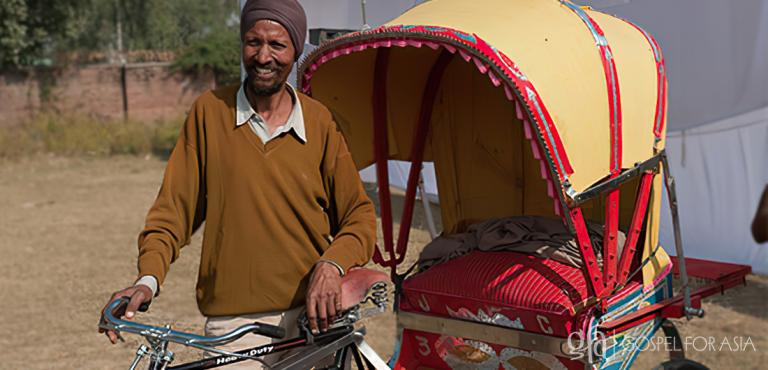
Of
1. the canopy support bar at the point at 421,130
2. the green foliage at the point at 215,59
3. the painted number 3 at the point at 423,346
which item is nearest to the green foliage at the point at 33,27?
the green foliage at the point at 215,59

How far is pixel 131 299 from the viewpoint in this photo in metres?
2.15

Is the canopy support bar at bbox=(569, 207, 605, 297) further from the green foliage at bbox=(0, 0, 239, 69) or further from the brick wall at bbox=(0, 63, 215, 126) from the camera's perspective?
the brick wall at bbox=(0, 63, 215, 126)

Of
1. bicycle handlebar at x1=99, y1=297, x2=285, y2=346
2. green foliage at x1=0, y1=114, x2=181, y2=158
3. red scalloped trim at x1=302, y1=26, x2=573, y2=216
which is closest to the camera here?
bicycle handlebar at x1=99, y1=297, x2=285, y2=346

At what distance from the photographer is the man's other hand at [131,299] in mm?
2131

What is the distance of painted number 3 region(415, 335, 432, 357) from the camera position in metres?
4.09

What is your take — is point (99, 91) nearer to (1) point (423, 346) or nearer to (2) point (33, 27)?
(2) point (33, 27)

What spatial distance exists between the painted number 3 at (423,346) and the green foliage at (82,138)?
43.7 ft

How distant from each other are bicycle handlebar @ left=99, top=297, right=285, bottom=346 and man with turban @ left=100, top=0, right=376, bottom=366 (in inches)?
6.0

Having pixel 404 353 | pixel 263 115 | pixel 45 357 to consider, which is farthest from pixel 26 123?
pixel 263 115

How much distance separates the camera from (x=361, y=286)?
8.02 ft

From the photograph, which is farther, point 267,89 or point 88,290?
point 88,290

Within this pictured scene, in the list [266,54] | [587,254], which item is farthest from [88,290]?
[266,54]

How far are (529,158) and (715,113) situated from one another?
315cm

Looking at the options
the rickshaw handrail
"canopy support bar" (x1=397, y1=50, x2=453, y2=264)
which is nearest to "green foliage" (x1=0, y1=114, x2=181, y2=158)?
"canopy support bar" (x1=397, y1=50, x2=453, y2=264)
